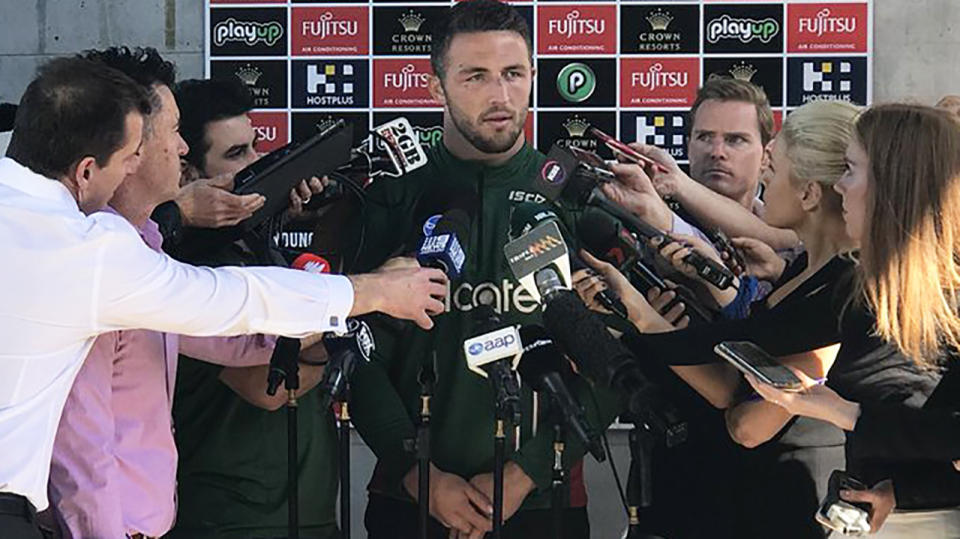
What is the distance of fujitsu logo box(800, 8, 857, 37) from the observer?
14.3 feet

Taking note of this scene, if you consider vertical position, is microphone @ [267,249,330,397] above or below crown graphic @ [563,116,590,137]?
below

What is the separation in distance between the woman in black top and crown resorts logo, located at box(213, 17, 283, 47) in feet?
8.38

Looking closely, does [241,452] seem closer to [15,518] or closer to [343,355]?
[343,355]

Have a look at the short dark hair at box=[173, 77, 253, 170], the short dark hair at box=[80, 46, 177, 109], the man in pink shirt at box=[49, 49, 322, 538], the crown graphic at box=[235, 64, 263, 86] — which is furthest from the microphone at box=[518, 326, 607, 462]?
the crown graphic at box=[235, 64, 263, 86]

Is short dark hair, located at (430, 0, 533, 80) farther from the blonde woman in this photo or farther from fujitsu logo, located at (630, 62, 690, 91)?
fujitsu logo, located at (630, 62, 690, 91)

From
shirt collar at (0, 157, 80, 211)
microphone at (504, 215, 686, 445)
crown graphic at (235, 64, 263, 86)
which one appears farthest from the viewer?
crown graphic at (235, 64, 263, 86)

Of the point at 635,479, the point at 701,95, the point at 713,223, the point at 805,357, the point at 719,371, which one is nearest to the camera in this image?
the point at 635,479

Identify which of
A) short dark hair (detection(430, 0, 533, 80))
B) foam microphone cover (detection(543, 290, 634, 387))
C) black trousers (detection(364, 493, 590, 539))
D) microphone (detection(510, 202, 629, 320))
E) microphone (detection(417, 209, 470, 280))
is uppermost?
short dark hair (detection(430, 0, 533, 80))

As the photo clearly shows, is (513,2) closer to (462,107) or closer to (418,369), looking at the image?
(462,107)

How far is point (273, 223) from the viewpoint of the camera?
2.88 m

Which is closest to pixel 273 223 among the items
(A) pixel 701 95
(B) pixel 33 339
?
(B) pixel 33 339

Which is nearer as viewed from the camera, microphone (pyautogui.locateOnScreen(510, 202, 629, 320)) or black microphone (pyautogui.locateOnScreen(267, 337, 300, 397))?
black microphone (pyautogui.locateOnScreen(267, 337, 300, 397))

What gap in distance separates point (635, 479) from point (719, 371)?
20.2 inches

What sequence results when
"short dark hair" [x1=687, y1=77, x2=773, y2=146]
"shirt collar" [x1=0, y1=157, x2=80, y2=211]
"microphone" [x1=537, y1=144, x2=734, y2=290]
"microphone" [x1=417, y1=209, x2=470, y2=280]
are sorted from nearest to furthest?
"shirt collar" [x1=0, y1=157, x2=80, y2=211] < "microphone" [x1=417, y1=209, x2=470, y2=280] < "microphone" [x1=537, y1=144, x2=734, y2=290] < "short dark hair" [x1=687, y1=77, x2=773, y2=146]
